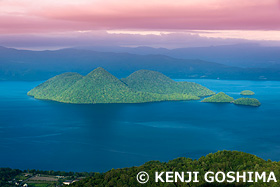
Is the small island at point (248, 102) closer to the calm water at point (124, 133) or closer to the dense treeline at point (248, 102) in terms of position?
the dense treeline at point (248, 102)

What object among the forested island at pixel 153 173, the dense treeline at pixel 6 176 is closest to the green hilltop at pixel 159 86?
the dense treeline at pixel 6 176

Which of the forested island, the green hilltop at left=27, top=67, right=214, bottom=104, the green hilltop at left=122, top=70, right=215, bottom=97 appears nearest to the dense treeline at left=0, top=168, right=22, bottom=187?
the forested island

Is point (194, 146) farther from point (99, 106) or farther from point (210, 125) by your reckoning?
point (99, 106)

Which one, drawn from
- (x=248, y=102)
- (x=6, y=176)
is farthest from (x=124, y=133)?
(x=248, y=102)

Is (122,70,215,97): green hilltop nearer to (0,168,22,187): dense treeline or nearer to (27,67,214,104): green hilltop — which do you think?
(27,67,214,104): green hilltop

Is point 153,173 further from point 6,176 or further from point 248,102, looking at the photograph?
point 248,102
